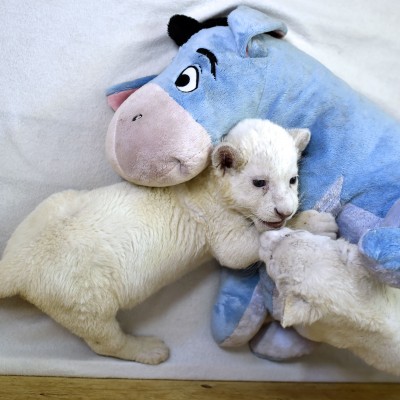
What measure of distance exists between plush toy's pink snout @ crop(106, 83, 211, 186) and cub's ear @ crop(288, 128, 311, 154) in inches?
7.7

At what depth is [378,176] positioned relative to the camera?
3.55ft

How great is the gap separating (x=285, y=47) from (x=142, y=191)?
45cm

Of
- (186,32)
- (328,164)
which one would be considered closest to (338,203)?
(328,164)

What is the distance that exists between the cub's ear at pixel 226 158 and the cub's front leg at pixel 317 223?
0.62 ft

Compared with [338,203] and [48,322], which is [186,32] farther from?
[48,322]

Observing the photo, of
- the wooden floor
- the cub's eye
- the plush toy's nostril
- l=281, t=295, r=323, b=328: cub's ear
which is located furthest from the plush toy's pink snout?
the wooden floor

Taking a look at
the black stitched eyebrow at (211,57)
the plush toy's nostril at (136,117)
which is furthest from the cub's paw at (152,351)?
the black stitched eyebrow at (211,57)

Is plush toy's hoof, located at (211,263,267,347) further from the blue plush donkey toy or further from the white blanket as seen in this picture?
the white blanket

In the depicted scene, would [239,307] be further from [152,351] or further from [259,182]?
[259,182]

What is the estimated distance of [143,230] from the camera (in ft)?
3.46

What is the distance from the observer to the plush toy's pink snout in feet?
3.25

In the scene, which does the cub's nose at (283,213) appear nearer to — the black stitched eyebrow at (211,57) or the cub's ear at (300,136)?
the cub's ear at (300,136)

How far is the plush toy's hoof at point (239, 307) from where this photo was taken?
3.98 ft

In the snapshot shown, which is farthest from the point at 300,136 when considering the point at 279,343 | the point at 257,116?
the point at 279,343
